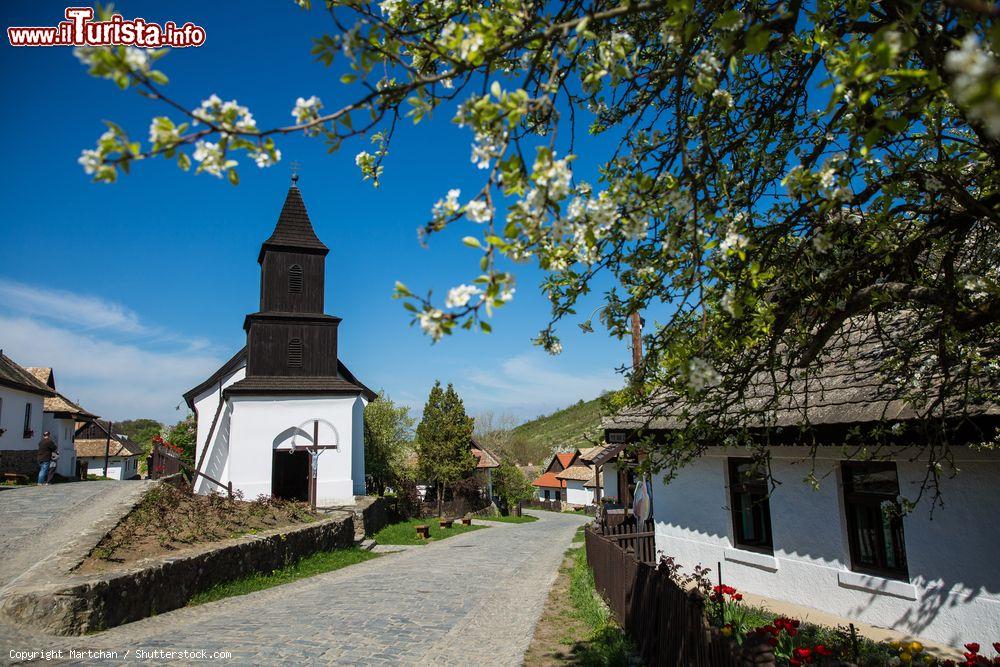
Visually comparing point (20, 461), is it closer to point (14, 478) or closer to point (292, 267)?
point (14, 478)

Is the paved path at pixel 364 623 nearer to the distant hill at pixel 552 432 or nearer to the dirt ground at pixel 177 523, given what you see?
the dirt ground at pixel 177 523

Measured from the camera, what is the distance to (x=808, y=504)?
8164 millimetres

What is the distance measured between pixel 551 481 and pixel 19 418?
53622 mm

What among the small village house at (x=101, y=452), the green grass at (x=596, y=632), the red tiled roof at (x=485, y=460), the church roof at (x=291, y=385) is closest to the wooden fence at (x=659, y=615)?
the green grass at (x=596, y=632)

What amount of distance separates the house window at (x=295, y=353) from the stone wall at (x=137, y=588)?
1114 cm

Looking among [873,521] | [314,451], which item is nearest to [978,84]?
Answer: [873,521]

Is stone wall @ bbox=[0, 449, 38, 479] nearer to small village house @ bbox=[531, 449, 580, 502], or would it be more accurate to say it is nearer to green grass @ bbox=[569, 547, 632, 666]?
green grass @ bbox=[569, 547, 632, 666]

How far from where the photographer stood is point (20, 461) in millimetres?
23422

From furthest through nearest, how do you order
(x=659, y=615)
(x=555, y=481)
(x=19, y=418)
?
(x=555, y=481) < (x=19, y=418) < (x=659, y=615)

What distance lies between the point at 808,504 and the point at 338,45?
8.61 meters

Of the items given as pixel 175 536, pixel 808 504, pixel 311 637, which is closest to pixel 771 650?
pixel 808 504

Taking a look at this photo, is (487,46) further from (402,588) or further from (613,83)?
(402,588)

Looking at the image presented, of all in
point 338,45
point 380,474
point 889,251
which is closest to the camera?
point 338,45

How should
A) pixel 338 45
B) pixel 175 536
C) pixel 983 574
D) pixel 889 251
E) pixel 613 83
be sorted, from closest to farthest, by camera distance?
pixel 338 45 < pixel 613 83 < pixel 889 251 < pixel 983 574 < pixel 175 536
